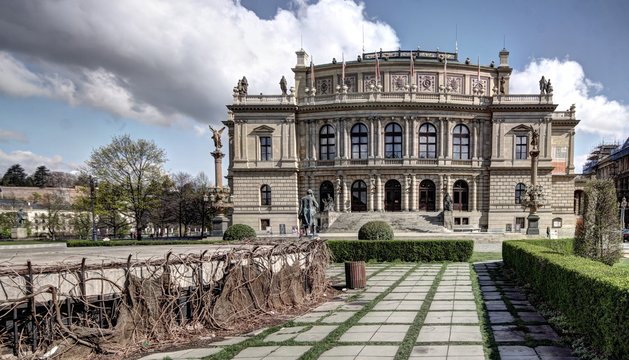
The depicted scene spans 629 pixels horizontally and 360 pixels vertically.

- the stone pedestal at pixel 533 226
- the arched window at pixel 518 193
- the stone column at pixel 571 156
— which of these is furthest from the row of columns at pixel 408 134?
the stone pedestal at pixel 533 226

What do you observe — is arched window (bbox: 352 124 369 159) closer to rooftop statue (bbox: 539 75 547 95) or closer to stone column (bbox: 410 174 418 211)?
stone column (bbox: 410 174 418 211)

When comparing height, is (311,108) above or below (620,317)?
above

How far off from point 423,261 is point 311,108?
29477 mm

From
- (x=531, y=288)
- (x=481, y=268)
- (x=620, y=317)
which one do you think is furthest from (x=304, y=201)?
(x=620, y=317)

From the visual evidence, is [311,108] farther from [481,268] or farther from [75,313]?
[75,313]

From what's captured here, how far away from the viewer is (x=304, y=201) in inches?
888

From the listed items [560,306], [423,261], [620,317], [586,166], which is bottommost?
[423,261]

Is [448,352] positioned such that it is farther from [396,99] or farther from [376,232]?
[396,99]

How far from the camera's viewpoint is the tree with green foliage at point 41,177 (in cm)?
11833

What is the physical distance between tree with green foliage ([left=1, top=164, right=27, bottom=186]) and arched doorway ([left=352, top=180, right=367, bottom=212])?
111247 mm

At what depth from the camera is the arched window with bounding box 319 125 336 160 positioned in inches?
1877

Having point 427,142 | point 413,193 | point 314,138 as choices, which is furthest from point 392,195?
point 314,138

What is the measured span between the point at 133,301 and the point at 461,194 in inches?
1732

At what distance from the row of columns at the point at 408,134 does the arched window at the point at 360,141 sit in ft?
1.72
